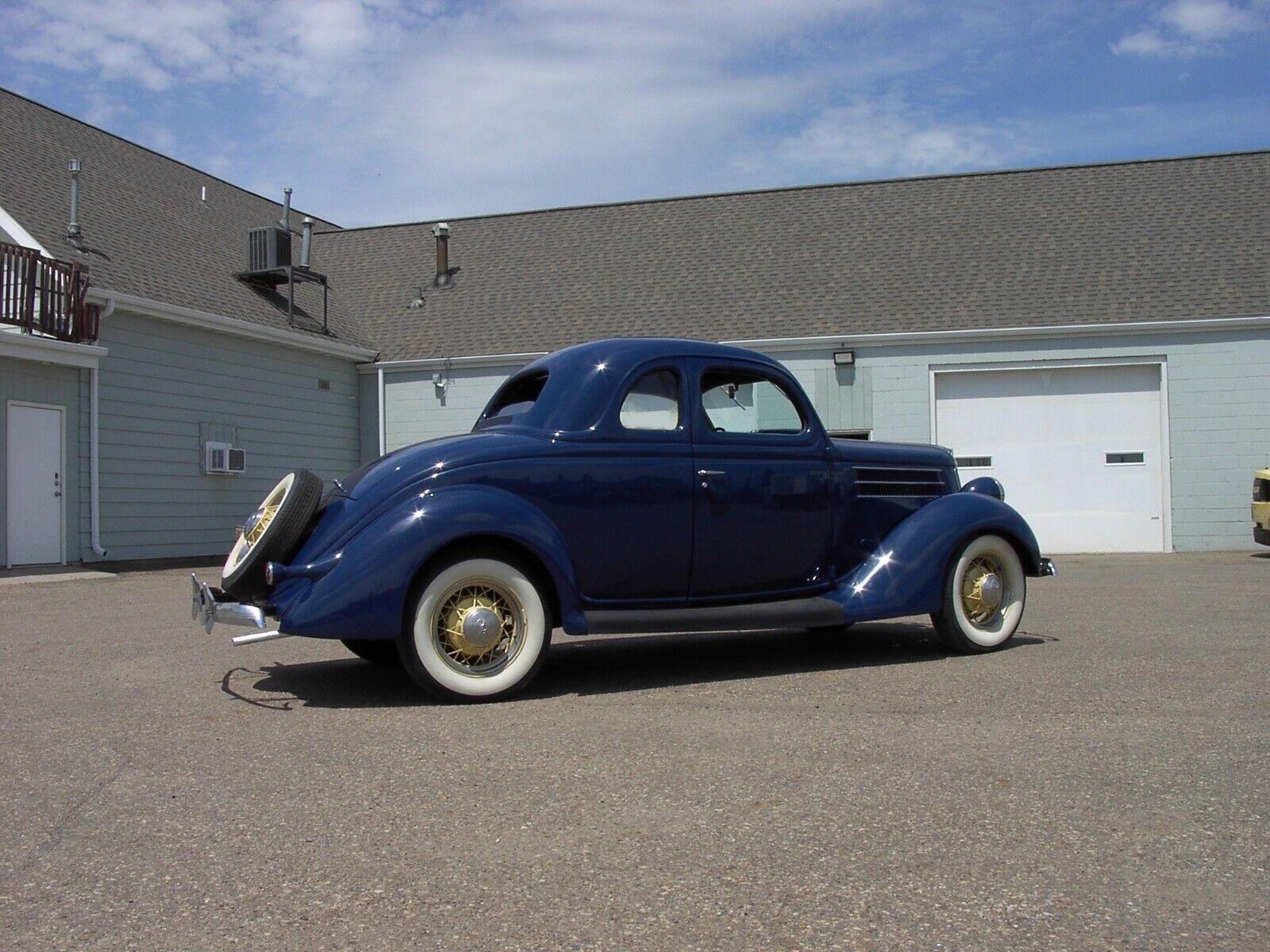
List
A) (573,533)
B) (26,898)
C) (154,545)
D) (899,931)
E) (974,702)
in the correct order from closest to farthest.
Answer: (899,931) → (26,898) → (974,702) → (573,533) → (154,545)

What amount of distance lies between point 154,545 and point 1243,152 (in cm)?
1951

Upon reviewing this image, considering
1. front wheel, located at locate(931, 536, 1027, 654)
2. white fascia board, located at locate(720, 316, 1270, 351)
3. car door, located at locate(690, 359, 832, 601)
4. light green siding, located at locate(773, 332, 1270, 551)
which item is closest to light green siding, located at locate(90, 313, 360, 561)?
white fascia board, located at locate(720, 316, 1270, 351)

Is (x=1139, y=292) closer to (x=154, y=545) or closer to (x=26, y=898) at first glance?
(x=154, y=545)

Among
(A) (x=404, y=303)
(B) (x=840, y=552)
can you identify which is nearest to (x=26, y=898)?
(B) (x=840, y=552)

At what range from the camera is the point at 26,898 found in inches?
125

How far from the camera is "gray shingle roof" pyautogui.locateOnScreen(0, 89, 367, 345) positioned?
1684cm

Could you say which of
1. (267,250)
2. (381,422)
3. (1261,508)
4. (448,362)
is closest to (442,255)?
(448,362)

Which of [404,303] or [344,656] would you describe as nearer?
[344,656]

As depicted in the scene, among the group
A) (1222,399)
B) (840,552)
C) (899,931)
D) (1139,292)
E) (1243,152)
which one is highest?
(1243,152)

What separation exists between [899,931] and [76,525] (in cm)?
1513

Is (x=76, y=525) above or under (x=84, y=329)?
under

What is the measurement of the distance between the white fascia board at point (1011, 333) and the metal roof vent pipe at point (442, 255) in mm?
6808

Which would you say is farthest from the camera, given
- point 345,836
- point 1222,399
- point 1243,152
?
point 1243,152

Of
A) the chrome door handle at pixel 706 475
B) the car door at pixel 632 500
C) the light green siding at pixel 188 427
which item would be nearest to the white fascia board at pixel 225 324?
the light green siding at pixel 188 427
